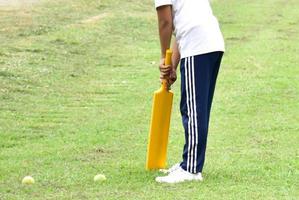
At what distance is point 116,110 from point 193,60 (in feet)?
12.9

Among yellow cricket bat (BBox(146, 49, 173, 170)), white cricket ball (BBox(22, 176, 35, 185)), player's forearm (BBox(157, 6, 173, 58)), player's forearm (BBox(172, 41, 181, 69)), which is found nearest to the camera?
player's forearm (BBox(157, 6, 173, 58))

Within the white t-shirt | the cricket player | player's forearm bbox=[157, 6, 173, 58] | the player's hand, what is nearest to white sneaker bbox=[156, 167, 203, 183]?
the cricket player

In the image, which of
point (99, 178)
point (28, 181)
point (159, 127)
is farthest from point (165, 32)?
point (28, 181)

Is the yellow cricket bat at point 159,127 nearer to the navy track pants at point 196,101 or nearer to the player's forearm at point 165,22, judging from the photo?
the navy track pants at point 196,101

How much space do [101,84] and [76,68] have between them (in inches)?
49.7

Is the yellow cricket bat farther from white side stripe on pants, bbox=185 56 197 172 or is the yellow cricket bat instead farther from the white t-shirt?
the white t-shirt

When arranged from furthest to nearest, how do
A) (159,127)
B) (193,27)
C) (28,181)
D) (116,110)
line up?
(116,110)
(159,127)
(28,181)
(193,27)

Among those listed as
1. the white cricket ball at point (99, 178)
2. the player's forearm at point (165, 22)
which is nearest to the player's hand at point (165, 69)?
the player's forearm at point (165, 22)

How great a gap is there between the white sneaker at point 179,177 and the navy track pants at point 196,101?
4 centimetres

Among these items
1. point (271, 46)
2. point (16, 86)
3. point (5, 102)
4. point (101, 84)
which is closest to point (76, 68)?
point (101, 84)

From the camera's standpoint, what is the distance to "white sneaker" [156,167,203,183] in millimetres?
6332

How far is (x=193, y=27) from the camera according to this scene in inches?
244

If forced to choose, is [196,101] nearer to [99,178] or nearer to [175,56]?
[175,56]

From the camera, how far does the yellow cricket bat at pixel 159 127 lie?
21.8 feet
